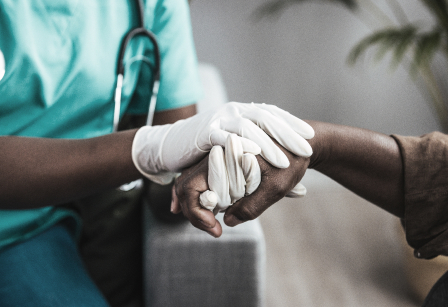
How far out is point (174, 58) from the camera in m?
0.87

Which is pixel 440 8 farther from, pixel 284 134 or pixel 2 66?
pixel 2 66

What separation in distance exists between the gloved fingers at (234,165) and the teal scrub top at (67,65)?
375 mm

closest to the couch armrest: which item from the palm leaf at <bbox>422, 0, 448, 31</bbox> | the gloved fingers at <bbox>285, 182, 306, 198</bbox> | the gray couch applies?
the gray couch

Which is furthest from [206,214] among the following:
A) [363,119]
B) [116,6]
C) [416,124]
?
[416,124]

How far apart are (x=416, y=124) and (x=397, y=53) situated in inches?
26.8

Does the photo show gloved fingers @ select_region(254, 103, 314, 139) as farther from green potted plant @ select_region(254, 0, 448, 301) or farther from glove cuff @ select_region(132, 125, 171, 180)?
green potted plant @ select_region(254, 0, 448, 301)

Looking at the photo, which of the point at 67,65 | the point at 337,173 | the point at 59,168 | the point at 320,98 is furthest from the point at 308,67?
the point at 59,168

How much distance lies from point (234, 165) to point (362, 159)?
0.27 meters

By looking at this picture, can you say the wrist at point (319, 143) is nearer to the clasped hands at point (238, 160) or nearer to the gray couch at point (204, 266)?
the clasped hands at point (238, 160)

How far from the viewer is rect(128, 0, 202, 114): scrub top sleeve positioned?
33.2 inches

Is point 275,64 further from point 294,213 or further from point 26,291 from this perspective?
point 26,291

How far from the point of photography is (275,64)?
1.73 metres

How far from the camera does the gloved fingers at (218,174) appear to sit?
1.76ft

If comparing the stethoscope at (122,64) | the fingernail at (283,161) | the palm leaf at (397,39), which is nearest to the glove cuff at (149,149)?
the stethoscope at (122,64)
